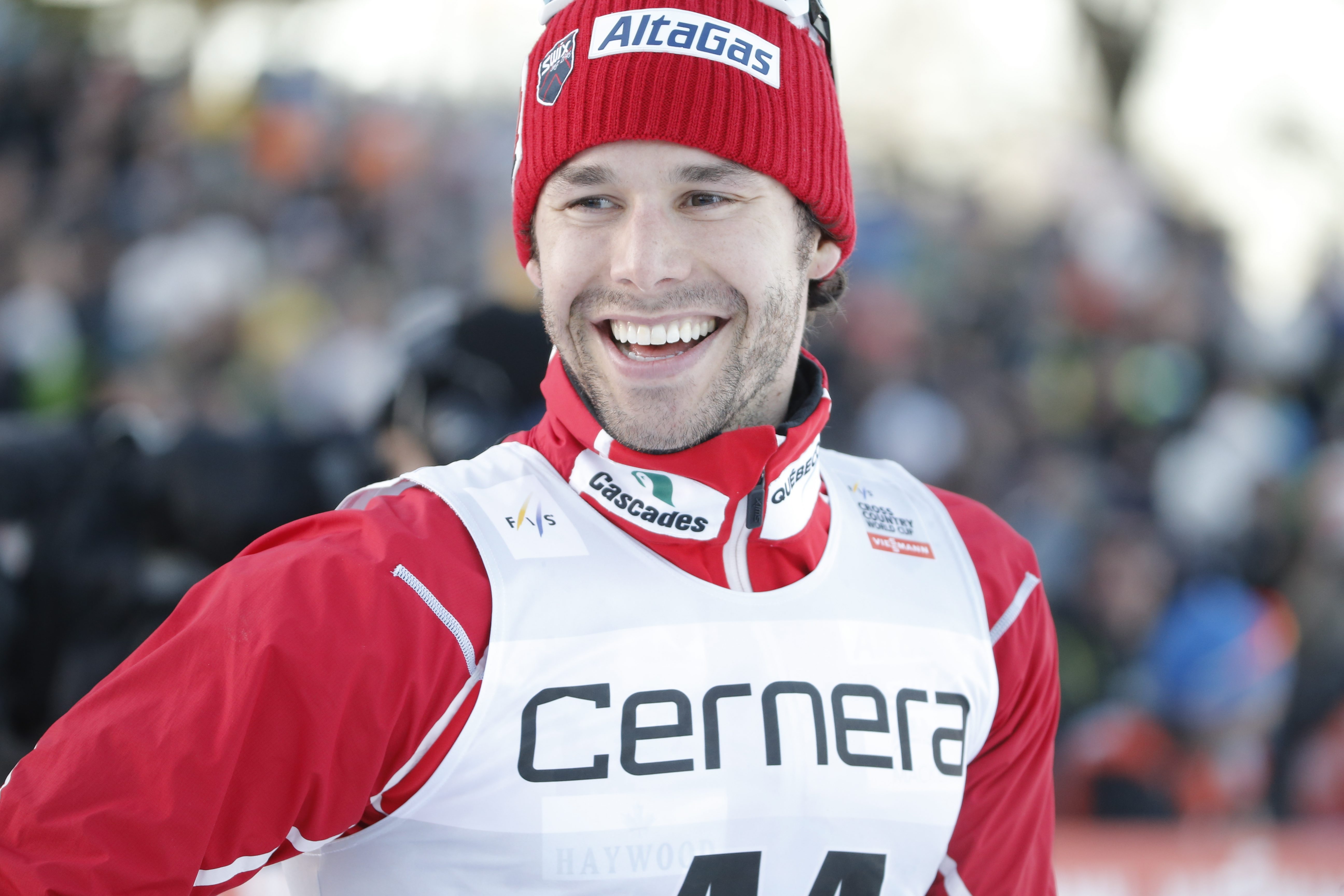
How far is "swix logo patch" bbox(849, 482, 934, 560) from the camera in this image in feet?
6.52

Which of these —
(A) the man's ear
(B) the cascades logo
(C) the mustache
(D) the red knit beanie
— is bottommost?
(B) the cascades logo

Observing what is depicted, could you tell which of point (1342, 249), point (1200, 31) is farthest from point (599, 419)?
point (1200, 31)

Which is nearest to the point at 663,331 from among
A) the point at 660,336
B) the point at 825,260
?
the point at 660,336

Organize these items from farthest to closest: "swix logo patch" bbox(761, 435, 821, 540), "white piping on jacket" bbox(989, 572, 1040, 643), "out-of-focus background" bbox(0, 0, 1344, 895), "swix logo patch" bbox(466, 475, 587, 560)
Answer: "out-of-focus background" bbox(0, 0, 1344, 895)
"white piping on jacket" bbox(989, 572, 1040, 643)
"swix logo patch" bbox(761, 435, 821, 540)
"swix logo patch" bbox(466, 475, 587, 560)

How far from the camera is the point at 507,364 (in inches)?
133

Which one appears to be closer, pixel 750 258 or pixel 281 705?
pixel 281 705

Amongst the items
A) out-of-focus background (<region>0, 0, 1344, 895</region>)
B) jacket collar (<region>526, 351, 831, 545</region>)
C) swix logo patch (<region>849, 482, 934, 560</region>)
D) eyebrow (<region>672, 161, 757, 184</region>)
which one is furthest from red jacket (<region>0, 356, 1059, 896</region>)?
out-of-focus background (<region>0, 0, 1344, 895</region>)

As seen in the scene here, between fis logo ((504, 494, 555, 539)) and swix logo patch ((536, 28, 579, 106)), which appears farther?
swix logo patch ((536, 28, 579, 106))

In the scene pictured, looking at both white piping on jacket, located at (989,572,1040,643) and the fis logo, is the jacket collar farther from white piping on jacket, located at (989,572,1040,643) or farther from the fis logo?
white piping on jacket, located at (989,572,1040,643)

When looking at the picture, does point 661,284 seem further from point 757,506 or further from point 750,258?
point 757,506

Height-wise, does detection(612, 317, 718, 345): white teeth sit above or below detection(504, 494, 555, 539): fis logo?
above

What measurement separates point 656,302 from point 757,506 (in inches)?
12.5

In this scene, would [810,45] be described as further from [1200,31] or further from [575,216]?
[1200,31]

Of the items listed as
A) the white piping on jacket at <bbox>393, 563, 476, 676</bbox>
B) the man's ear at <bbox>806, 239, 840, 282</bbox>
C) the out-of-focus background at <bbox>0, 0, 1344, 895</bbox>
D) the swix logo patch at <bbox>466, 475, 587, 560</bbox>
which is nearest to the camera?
the white piping on jacket at <bbox>393, 563, 476, 676</bbox>
